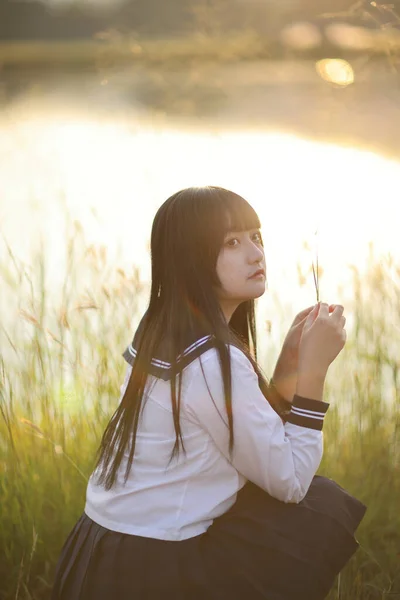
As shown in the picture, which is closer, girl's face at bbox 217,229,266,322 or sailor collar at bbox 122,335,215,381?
sailor collar at bbox 122,335,215,381

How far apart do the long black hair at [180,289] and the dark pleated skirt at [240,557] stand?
5.7 inches

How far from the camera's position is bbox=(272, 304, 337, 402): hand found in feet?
6.00

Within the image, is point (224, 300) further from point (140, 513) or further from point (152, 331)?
point (140, 513)

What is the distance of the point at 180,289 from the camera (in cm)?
167

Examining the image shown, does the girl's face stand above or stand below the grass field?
below

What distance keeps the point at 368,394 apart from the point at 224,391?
38.5 inches

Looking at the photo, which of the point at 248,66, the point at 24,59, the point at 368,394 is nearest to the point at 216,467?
the point at 368,394

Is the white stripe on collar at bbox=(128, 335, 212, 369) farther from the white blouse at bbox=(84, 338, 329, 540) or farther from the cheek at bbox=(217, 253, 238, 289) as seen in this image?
the cheek at bbox=(217, 253, 238, 289)

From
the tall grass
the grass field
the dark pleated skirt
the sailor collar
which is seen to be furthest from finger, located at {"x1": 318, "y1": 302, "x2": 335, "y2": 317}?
the grass field

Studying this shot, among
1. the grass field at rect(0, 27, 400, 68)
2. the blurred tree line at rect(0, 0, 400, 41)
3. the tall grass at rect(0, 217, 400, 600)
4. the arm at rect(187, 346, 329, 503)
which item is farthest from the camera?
the grass field at rect(0, 27, 400, 68)

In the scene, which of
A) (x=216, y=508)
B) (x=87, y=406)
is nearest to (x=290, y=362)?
(x=216, y=508)

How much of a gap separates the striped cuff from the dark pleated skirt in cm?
14

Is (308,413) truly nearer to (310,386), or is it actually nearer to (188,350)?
(310,386)

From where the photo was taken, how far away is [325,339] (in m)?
1.66
